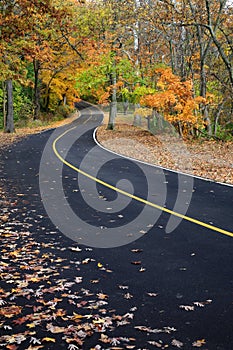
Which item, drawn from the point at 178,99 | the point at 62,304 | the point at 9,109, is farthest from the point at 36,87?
the point at 62,304

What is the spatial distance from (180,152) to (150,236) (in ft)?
48.2

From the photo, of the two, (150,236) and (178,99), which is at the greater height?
(178,99)

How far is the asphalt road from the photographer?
4961 mm

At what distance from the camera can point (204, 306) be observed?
5211 mm

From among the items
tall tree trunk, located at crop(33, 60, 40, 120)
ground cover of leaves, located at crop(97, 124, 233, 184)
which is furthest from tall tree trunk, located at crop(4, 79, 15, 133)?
tall tree trunk, located at crop(33, 60, 40, 120)

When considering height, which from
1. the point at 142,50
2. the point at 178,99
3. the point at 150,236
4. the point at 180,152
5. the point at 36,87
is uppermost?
the point at 142,50

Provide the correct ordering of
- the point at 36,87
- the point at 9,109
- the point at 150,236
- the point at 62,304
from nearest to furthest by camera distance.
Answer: the point at 62,304, the point at 150,236, the point at 9,109, the point at 36,87

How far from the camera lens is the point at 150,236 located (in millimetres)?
8211

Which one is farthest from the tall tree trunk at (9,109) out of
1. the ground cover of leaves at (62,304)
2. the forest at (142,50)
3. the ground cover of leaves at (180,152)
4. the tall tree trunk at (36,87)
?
the ground cover of leaves at (62,304)

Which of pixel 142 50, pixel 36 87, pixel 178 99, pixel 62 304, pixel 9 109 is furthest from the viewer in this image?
pixel 36 87

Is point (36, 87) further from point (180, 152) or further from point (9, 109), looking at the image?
point (180, 152)

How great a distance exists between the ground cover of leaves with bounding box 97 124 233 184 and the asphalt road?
5.35ft

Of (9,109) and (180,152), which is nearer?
(180,152)

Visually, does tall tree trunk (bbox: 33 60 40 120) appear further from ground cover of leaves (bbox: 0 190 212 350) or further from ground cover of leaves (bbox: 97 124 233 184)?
ground cover of leaves (bbox: 0 190 212 350)
